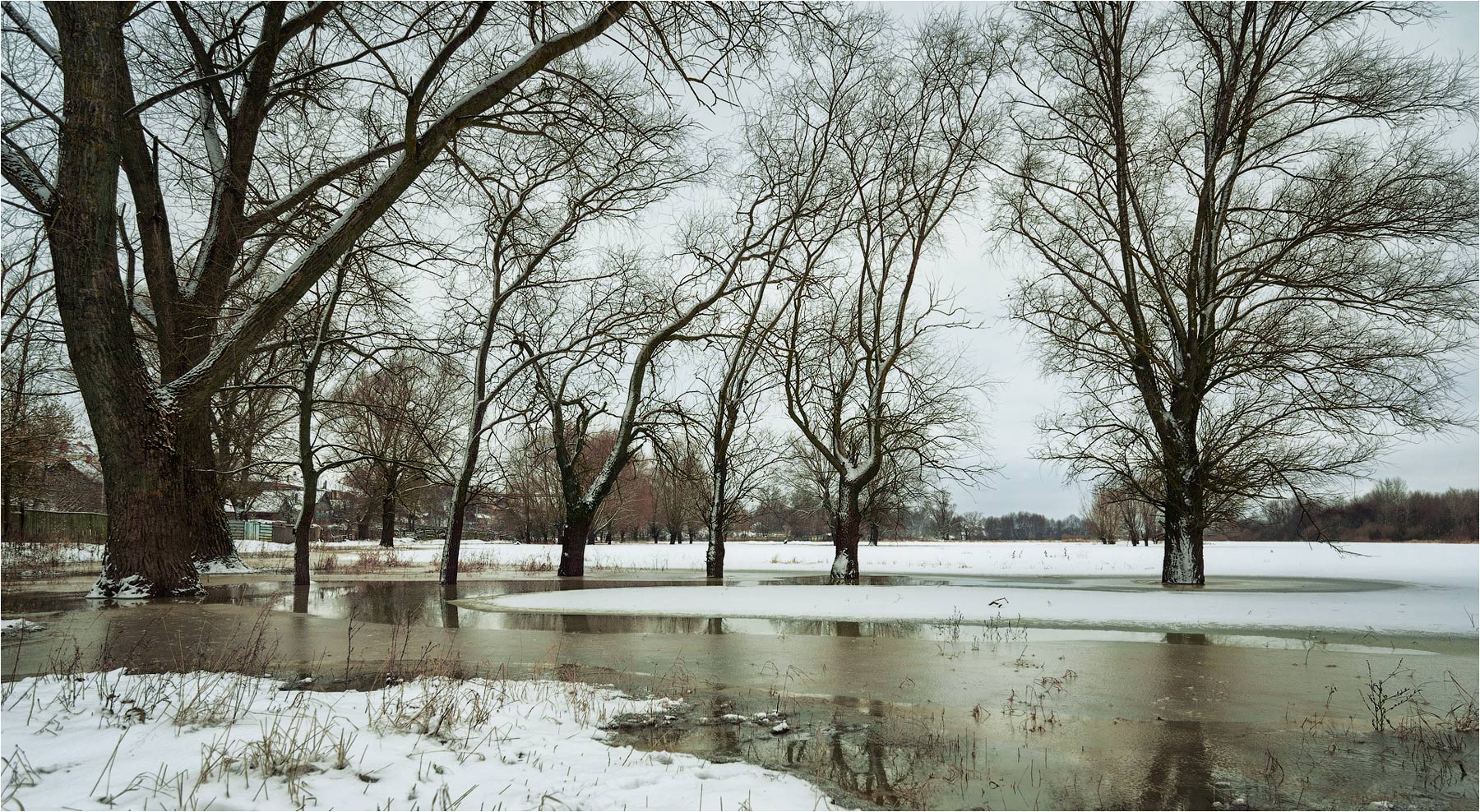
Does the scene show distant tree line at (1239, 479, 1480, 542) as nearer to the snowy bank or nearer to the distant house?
the snowy bank

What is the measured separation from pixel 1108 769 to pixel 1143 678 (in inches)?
126

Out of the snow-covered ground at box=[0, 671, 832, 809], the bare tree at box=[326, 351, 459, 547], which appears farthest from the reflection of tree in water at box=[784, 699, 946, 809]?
the bare tree at box=[326, 351, 459, 547]

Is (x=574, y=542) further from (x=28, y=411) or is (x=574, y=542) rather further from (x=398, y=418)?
(x=28, y=411)

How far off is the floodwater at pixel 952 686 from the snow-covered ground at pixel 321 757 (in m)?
0.54

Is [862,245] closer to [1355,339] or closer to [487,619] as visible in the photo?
[1355,339]

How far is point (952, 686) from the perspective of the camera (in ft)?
22.3

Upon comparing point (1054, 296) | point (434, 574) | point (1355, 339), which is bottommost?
point (434, 574)

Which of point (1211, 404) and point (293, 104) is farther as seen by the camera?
point (1211, 404)

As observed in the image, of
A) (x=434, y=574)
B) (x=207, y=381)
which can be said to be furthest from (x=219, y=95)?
(x=434, y=574)

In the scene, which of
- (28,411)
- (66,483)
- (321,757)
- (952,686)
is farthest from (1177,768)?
(66,483)

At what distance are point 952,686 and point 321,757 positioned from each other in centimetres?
491

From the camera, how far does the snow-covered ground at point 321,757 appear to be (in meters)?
3.46

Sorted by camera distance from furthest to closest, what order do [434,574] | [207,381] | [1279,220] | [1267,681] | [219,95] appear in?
[434,574] → [1279,220] → [219,95] → [207,381] → [1267,681]

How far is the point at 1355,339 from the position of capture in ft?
52.0
